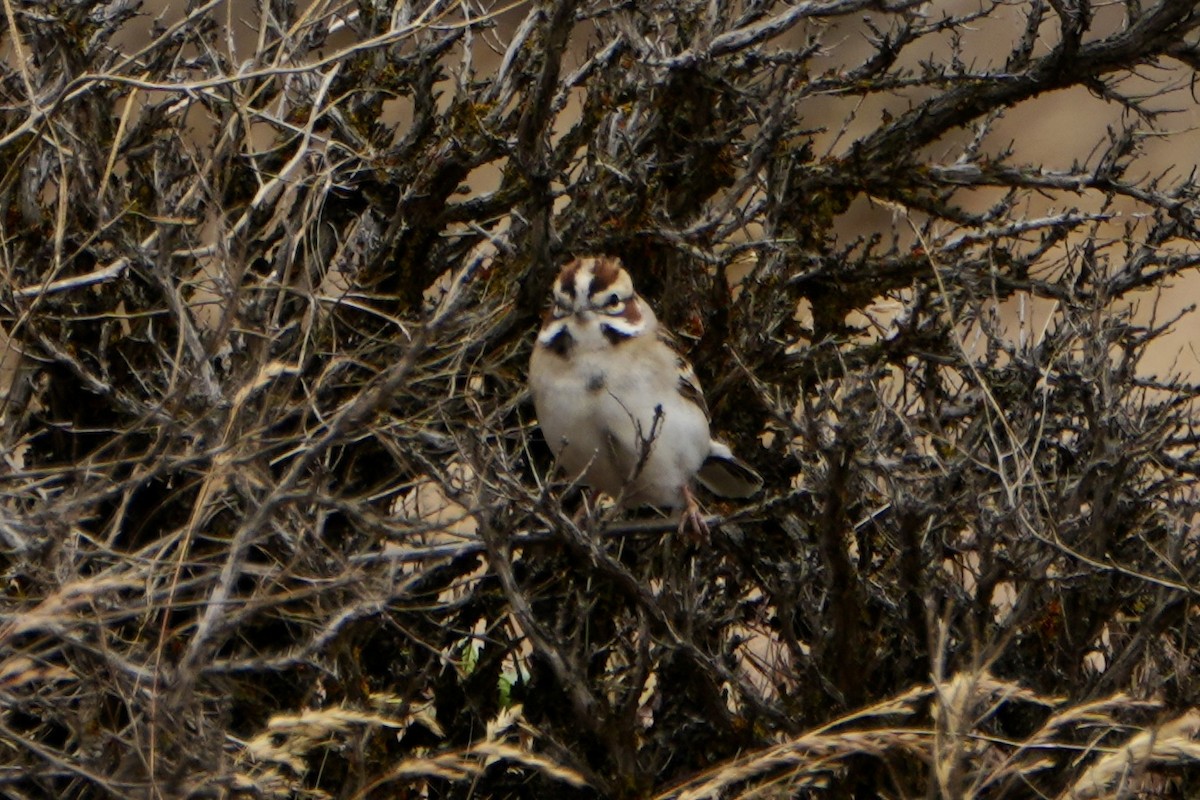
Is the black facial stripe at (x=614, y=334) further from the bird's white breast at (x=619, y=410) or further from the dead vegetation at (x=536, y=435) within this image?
the dead vegetation at (x=536, y=435)

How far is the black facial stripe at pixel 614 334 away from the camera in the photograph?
17.1 feet

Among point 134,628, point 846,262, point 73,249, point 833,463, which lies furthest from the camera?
point 846,262

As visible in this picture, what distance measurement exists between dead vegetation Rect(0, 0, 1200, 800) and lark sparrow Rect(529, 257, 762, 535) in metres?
0.12

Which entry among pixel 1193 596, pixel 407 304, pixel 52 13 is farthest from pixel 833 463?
pixel 52 13

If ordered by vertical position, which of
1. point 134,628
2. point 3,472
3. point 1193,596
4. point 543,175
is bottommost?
point 134,628

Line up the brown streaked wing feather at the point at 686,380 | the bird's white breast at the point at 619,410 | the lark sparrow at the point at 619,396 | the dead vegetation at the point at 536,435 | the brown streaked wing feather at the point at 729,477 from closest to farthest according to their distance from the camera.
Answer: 1. the dead vegetation at the point at 536,435
2. the lark sparrow at the point at 619,396
3. the bird's white breast at the point at 619,410
4. the brown streaked wing feather at the point at 686,380
5. the brown streaked wing feather at the point at 729,477

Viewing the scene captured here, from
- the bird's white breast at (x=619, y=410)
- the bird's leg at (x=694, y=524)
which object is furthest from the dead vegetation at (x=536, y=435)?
the bird's white breast at (x=619, y=410)

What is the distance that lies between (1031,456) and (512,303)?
153 cm

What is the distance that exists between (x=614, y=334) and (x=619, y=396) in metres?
0.21

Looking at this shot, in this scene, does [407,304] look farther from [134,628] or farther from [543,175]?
[134,628]

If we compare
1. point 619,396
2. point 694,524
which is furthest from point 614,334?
point 694,524

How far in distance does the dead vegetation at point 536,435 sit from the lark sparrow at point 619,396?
124 mm

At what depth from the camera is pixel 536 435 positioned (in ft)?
18.9

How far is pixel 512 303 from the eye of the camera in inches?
208
